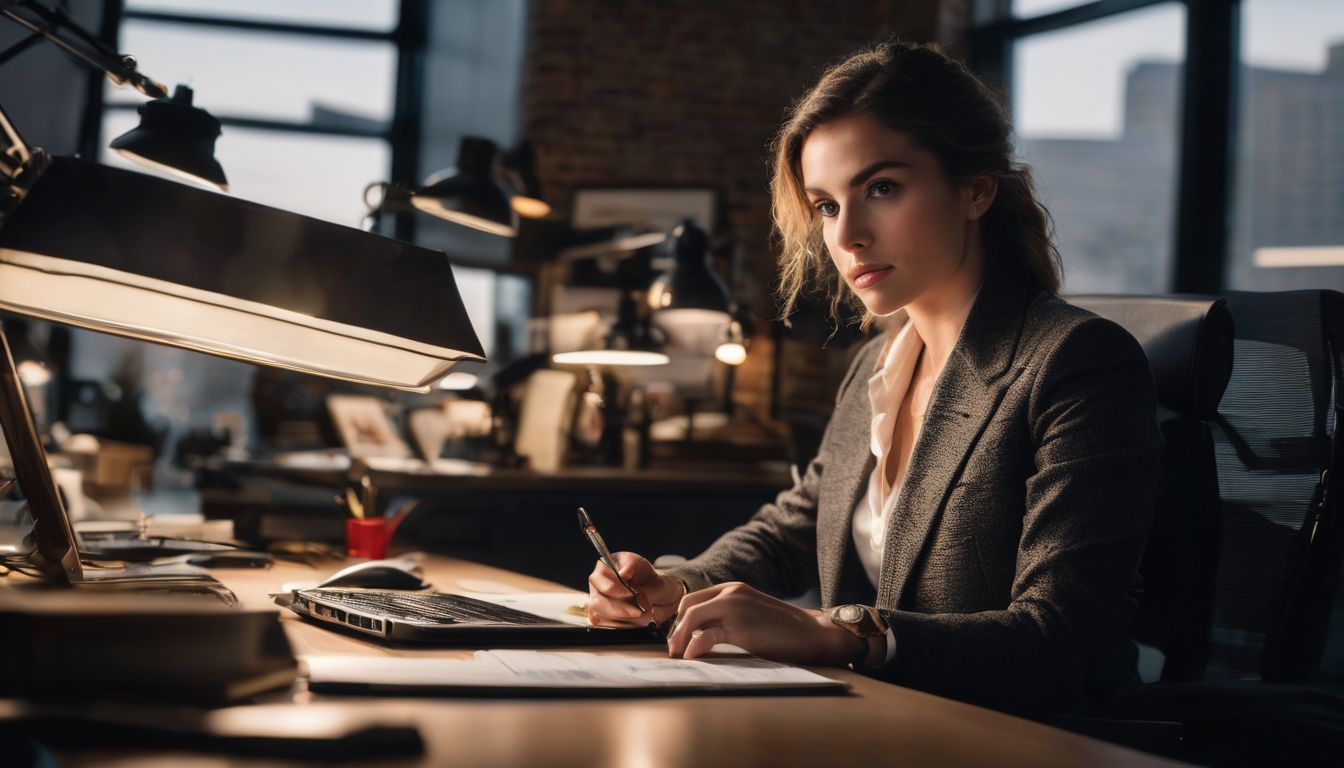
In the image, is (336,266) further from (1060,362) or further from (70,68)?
(70,68)

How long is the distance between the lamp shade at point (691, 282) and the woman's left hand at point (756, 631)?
1.83 meters

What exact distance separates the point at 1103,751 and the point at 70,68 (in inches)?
83.6

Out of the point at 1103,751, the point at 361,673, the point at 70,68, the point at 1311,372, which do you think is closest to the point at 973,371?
the point at 1311,372

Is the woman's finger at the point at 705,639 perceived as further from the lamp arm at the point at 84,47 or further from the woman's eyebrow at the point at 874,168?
the lamp arm at the point at 84,47

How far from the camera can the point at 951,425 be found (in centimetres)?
142

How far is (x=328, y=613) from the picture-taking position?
4.00 feet

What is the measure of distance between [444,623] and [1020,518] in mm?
670

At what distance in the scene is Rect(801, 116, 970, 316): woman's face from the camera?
148 cm

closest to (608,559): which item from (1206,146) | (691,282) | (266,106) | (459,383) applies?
(691,282)

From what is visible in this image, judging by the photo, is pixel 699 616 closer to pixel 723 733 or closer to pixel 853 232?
pixel 723 733

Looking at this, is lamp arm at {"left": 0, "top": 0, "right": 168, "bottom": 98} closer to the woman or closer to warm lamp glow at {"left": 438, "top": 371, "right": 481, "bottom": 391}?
the woman

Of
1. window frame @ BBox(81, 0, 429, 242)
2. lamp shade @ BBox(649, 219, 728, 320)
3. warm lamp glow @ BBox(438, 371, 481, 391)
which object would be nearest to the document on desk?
lamp shade @ BBox(649, 219, 728, 320)

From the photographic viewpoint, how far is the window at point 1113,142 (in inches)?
185

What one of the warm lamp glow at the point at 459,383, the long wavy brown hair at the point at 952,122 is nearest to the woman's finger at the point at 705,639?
→ the long wavy brown hair at the point at 952,122
